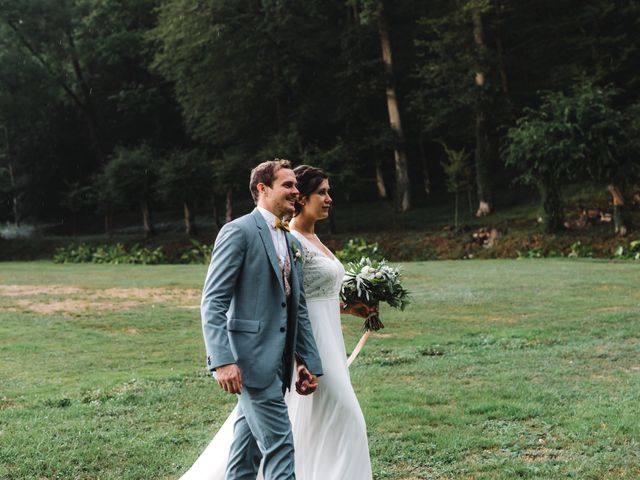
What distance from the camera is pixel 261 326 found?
13.7 ft

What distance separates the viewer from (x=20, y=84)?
44625mm

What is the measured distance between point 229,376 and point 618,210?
26382 mm

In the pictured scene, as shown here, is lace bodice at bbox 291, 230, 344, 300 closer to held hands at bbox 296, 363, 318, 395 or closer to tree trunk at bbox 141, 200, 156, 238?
held hands at bbox 296, 363, 318, 395

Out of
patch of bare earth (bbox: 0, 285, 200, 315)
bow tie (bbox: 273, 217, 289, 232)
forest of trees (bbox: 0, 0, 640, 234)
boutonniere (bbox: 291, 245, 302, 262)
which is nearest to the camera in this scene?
bow tie (bbox: 273, 217, 289, 232)

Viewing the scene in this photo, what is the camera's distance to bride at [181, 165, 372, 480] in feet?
15.0

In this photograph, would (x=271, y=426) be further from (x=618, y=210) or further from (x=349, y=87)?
(x=349, y=87)

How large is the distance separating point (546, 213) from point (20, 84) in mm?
31232

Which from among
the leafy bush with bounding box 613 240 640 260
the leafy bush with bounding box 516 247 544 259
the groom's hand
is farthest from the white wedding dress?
the leafy bush with bounding box 516 247 544 259

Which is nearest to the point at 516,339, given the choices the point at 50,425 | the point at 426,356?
the point at 426,356

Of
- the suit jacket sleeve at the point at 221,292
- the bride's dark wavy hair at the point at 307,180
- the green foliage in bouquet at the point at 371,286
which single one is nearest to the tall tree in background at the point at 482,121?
the green foliage in bouquet at the point at 371,286

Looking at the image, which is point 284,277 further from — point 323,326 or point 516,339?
point 516,339

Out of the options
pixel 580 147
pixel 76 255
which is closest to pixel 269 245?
pixel 580 147

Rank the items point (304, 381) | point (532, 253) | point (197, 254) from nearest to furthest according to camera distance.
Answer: point (304, 381)
point (532, 253)
point (197, 254)

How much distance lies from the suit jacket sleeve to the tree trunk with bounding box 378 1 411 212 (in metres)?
34.6
